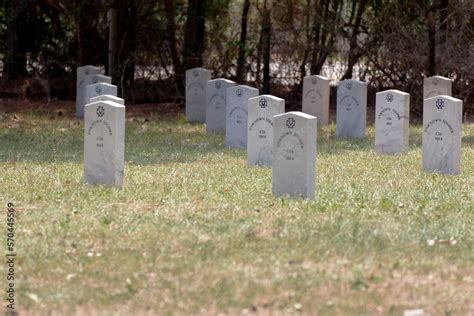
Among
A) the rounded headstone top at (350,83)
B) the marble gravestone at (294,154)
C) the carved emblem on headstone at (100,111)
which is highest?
the rounded headstone top at (350,83)

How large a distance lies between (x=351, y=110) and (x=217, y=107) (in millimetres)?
2579

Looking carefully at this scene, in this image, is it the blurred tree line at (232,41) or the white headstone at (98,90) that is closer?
the white headstone at (98,90)

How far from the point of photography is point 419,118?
78.1 ft

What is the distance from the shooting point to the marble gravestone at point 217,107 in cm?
2080

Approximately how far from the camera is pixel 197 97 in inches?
917

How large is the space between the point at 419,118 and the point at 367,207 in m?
12.8

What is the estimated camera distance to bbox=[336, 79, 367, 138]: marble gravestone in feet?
65.6

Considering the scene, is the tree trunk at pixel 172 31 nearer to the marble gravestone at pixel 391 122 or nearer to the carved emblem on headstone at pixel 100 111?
the marble gravestone at pixel 391 122

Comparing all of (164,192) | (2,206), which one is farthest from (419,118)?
(2,206)

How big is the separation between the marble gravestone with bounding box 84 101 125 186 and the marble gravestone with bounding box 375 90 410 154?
5710 mm

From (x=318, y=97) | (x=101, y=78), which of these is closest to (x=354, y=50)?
(x=318, y=97)

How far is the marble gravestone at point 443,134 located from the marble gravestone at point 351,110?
510cm

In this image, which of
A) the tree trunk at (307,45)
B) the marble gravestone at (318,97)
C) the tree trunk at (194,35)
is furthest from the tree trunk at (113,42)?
the marble gravestone at (318,97)

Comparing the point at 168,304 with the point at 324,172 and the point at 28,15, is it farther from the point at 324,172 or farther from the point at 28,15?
the point at 28,15
